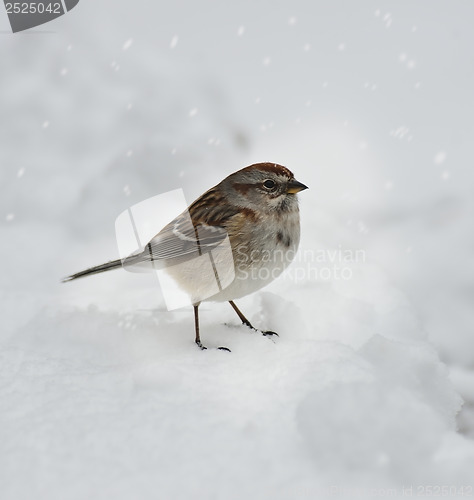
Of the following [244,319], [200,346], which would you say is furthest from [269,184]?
[200,346]

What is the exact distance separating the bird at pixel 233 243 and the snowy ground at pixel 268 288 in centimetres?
33

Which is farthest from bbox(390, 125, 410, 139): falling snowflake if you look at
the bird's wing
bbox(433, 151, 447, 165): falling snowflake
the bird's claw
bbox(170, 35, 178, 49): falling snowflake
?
the bird's claw

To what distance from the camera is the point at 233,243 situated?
350 centimetres

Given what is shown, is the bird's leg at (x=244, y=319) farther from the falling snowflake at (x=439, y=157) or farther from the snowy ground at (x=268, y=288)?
the falling snowflake at (x=439, y=157)

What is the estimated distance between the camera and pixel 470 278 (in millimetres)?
4914

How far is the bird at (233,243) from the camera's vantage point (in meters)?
3.45

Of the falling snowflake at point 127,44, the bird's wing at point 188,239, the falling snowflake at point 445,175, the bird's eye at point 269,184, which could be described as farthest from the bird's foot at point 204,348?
the falling snowflake at point 127,44

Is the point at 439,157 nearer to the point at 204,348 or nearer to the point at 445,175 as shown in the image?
the point at 445,175

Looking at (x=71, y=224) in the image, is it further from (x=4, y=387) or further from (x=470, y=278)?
(x=470, y=278)

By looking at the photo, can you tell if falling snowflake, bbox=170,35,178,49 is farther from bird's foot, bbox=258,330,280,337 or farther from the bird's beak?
bird's foot, bbox=258,330,280,337

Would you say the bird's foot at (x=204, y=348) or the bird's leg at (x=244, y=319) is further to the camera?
the bird's leg at (x=244, y=319)

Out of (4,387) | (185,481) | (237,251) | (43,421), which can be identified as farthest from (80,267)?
(185,481)

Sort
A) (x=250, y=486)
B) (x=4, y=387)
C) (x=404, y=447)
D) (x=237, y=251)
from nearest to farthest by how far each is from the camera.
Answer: (x=250, y=486)
(x=404, y=447)
(x=4, y=387)
(x=237, y=251)

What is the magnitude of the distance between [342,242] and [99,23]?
3957 millimetres
